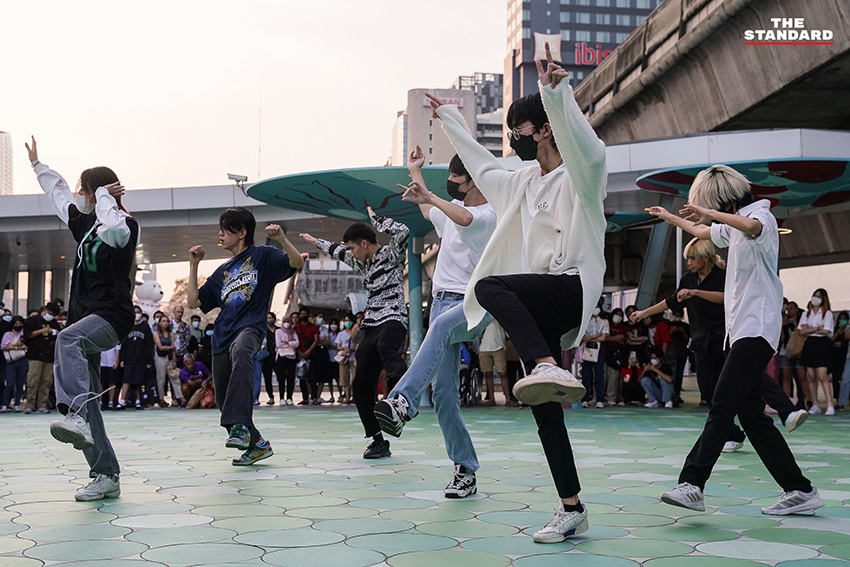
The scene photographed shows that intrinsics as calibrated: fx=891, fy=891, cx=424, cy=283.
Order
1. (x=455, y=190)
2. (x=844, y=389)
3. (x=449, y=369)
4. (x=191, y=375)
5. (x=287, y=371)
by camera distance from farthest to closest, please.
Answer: (x=287, y=371) < (x=191, y=375) < (x=844, y=389) < (x=455, y=190) < (x=449, y=369)

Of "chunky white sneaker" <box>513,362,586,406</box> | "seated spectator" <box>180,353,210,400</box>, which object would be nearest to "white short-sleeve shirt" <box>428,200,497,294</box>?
"chunky white sneaker" <box>513,362,586,406</box>

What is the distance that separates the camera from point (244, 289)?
6.04 metres

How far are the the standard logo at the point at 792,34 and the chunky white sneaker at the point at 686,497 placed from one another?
18.7 meters

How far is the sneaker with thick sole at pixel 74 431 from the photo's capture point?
4113mm

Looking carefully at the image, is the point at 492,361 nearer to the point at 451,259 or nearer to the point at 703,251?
the point at 703,251

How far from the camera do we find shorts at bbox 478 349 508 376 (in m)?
15.0

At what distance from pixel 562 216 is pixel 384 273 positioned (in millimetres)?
3325

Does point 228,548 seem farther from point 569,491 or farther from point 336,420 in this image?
point 336,420

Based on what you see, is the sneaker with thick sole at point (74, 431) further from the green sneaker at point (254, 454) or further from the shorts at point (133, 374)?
the shorts at point (133, 374)

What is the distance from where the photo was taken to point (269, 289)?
20.1 ft

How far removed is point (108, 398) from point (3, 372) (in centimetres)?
177

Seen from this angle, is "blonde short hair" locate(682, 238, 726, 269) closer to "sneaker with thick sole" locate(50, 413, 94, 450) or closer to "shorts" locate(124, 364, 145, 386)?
"sneaker with thick sole" locate(50, 413, 94, 450)

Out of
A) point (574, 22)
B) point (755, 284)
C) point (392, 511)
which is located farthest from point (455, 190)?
point (574, 22)

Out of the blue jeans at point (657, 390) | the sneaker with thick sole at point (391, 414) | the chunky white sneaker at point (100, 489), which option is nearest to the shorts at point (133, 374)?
the blue jeans at point (657, 390)
